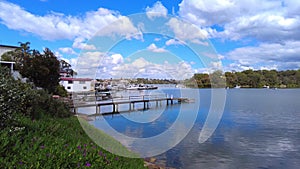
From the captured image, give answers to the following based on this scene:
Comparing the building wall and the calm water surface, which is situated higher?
the building wall

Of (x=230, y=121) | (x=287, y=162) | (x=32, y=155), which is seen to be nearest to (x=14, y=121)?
(x=32, y=155)

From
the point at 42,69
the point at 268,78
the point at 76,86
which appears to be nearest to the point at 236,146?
the point at 42,69

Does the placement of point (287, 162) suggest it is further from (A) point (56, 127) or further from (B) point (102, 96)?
(B) point (102, 96)

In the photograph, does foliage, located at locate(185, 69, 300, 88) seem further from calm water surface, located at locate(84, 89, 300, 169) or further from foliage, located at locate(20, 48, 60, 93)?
foliage, located at locate(20, 48, 60, 93)

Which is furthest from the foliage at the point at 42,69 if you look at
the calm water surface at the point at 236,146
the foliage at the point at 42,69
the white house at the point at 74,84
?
the white house at the point at 74,84

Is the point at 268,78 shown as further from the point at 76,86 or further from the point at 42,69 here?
the point at 42,69

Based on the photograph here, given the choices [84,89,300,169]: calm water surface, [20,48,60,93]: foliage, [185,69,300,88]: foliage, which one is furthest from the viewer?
[185,69,300,88]: foliage

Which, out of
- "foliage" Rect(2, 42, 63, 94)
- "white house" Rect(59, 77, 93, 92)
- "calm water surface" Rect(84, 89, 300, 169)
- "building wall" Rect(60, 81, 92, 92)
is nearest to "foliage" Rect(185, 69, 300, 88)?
"building wall" Rect(60, 81, 92, 92)

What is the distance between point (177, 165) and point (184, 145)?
424cm

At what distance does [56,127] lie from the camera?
7.38 meters

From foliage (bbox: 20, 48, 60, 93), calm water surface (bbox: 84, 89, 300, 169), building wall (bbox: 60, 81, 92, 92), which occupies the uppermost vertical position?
foliage (bbox: 20, 48, 60, 93)

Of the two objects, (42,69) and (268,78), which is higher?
(268,78)

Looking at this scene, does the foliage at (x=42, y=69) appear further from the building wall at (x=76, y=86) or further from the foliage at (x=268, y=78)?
the foliage at (x=268, y=78)

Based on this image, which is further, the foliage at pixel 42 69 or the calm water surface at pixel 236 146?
the foliage at pixel 42 69
